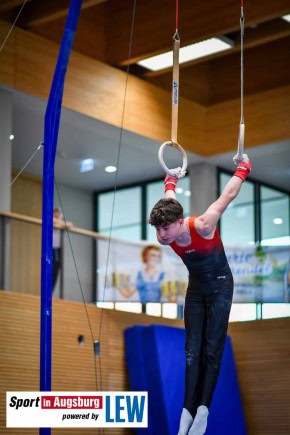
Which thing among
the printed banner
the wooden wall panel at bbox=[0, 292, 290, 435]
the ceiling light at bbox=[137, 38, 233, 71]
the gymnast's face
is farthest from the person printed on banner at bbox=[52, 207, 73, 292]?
the gymnast's face

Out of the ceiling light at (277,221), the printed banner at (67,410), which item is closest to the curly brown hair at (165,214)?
the printed banner at (67,410)

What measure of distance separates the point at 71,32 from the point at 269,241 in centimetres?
883

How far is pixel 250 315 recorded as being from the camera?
600 inches

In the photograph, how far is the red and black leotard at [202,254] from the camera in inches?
304

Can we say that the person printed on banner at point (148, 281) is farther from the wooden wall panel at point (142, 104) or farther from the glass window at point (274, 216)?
the glass window at point (274, 216)

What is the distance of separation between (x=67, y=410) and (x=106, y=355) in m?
5.10

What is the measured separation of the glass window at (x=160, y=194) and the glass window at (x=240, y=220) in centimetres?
75

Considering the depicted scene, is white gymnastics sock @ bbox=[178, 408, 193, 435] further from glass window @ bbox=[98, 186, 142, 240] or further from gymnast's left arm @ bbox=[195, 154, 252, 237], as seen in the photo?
glass window @ bbox=[98, 186, 142, 240]

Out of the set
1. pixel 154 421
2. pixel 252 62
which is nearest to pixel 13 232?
pixel 154 421

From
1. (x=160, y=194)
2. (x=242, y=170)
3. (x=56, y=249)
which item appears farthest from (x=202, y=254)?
(x=160, y=194)

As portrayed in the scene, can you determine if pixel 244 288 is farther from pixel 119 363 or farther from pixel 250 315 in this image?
pixel 119 363

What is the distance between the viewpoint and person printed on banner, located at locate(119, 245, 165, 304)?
14.6 metres

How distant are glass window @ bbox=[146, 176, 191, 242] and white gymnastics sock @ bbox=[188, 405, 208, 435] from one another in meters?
10.7

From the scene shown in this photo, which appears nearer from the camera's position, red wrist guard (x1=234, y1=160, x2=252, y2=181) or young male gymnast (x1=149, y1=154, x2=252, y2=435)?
young male gymnast (x1=149, y1=154, x2=252, y2=435)
